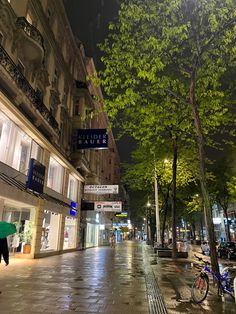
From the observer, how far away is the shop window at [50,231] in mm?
20344

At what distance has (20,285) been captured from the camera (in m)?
8.81

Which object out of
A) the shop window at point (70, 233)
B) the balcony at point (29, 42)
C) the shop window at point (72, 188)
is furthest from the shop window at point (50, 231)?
the balcony at point (29, 42)

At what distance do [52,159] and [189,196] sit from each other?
80.5 ft

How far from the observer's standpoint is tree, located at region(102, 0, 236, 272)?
10289 mm

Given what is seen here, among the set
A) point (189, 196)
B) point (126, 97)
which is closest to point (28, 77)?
point (126, 97)

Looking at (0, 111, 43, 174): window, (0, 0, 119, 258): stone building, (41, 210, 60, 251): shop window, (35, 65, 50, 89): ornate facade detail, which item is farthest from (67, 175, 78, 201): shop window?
(35, 65, 50, 89): ornate facade detail

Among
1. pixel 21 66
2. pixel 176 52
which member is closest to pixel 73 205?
pixel 21 66

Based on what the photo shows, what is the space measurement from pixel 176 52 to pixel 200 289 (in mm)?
9078

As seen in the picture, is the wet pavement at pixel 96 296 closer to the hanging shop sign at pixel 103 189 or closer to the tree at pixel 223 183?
the hanging shop sign at pixel 103 189

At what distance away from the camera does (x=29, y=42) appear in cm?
1655

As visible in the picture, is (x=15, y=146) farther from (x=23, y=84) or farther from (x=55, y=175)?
(x=55, y=175)

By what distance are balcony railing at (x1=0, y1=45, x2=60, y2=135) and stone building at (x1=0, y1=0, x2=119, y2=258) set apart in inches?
1.9

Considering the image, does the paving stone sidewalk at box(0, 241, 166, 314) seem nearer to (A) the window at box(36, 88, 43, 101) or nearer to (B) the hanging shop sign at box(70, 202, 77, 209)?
(A) the window at box(36, 88, 43, 101)

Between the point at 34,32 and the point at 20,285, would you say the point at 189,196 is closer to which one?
the point at 34,32
